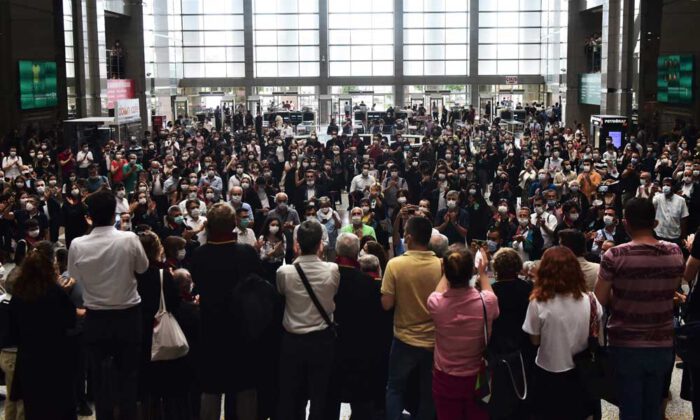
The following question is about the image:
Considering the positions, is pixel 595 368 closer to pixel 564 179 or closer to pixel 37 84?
pixel 564 179

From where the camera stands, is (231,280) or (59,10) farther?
(59,10)

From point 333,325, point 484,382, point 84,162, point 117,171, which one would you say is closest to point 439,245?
point 333,325

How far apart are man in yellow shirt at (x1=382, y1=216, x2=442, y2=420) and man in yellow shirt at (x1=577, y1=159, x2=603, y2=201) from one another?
12.2 meters

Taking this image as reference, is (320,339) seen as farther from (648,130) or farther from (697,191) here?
(648,130)

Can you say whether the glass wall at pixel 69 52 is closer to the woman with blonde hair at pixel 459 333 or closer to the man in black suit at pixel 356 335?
the man in black suit at pixel 356 335

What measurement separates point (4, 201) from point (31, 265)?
37.1 feet

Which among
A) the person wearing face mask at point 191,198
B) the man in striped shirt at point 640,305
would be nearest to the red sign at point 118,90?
the person wearing face mask at point 191,198

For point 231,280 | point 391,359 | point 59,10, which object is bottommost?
point 391,359

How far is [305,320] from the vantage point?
623 cm

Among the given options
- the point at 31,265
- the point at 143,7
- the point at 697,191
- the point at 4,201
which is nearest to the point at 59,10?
the point at 143,7

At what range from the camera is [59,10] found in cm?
3512

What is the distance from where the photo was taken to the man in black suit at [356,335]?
6438 mm

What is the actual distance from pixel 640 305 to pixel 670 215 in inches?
378

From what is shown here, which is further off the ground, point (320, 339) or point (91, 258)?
point (91, 258)
